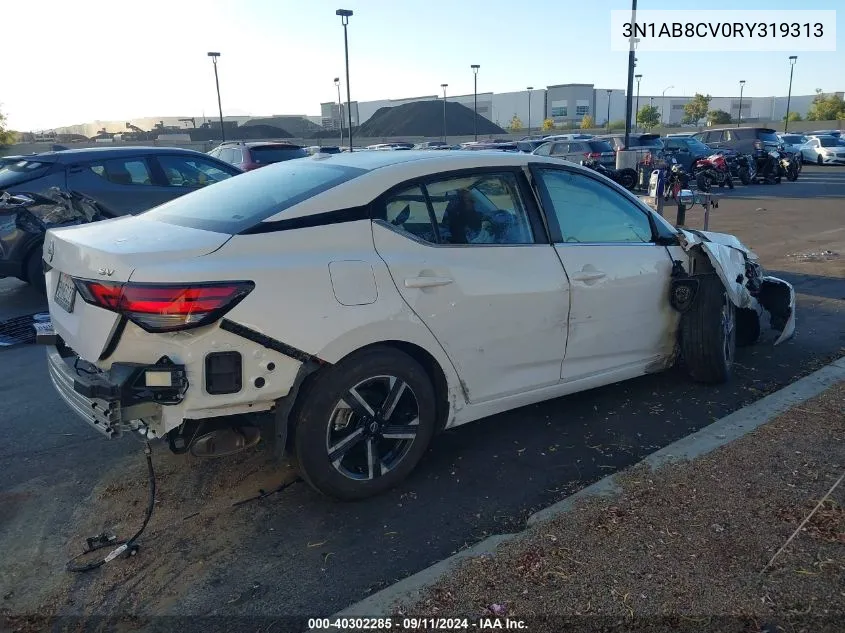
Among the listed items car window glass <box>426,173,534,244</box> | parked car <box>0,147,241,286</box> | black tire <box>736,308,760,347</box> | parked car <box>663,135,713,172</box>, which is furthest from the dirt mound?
car window glass <box>426,173,534,244</box>

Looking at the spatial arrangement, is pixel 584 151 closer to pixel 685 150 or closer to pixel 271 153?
pixel 685 150

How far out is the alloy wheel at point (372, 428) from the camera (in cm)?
330

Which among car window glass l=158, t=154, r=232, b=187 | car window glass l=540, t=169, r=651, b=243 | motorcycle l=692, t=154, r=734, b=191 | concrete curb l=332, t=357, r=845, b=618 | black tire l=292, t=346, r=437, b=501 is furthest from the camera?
motorcycle l=692, t=154, r=734, b=191

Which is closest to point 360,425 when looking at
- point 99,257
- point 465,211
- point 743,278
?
point 465,211

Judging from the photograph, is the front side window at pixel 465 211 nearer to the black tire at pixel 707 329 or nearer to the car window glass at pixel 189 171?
the black tire at pixel 707 329

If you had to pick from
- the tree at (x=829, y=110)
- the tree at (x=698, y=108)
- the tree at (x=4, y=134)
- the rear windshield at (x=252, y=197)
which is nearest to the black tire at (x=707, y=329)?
the rear windshield at (x=252, y=197)

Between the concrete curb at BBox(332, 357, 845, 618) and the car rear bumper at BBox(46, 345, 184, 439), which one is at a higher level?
the car rear bumper at BBox(46, 345, 184, 439)

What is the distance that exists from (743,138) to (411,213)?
27396mm

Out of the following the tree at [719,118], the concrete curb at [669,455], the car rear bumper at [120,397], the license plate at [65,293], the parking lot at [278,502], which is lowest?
the parking lot at [278,502]

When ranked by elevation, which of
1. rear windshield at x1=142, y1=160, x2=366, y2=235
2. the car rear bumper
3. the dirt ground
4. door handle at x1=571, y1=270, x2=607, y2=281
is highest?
rear windshield at x1=142, y1=160, x2=366, y2=235

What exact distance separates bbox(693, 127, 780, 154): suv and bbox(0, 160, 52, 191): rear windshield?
2439 cm

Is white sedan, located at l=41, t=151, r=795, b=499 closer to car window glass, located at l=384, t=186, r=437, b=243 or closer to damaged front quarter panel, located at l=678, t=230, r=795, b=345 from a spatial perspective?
car window glass, located at l=384, t=186, r=437, b=243

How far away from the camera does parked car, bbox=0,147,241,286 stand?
25.1 ft

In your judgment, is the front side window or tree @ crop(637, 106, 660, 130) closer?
the front side window
